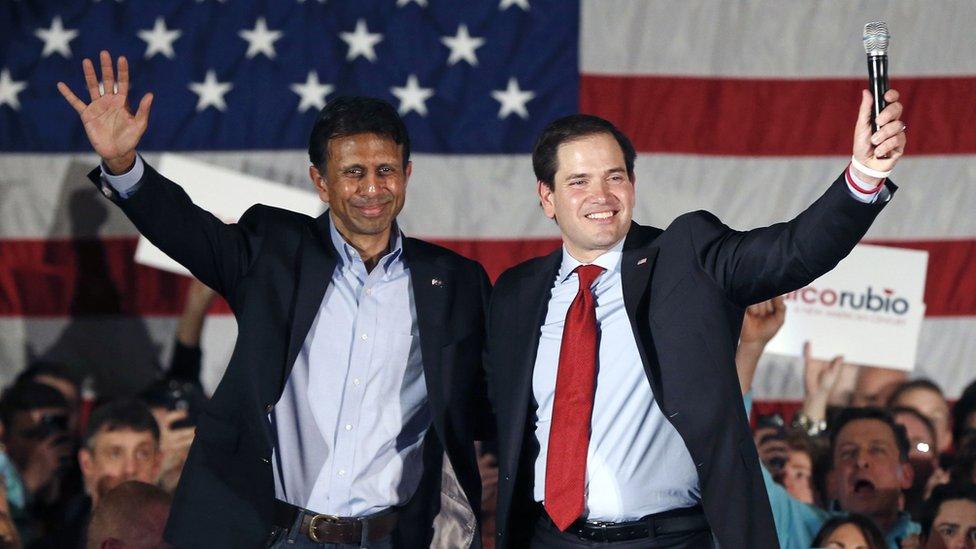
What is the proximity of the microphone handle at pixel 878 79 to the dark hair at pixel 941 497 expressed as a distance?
233 cm

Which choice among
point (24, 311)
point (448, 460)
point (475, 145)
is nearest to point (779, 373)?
point (475, 145)

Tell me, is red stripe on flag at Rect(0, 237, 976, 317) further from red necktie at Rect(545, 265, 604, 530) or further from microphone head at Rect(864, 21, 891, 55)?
microphone head at Rect(864, 21, 891, 55)

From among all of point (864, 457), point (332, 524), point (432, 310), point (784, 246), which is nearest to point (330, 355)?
point (432, 310)

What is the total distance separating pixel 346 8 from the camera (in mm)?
5375

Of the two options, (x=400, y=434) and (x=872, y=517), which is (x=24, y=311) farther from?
(x=872, y=517)

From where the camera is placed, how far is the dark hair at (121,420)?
4426 mm

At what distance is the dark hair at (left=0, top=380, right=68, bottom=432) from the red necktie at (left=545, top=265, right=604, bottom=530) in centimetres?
304

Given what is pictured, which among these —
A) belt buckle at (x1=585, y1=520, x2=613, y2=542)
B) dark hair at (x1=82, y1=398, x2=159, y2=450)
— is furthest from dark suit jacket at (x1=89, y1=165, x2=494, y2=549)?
dark hair at (x1=82, y1=398, x2=159, y2=450)

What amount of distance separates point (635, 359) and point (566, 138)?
1.72 feet

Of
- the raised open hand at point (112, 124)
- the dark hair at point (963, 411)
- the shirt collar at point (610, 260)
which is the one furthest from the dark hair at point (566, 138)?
the dark hair at point (963, 411)

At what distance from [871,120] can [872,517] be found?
255 centimetres

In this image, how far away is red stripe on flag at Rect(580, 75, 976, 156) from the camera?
17.9 ft

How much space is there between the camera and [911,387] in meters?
5.27

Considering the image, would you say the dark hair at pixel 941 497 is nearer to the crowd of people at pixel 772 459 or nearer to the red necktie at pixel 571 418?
the crowd of people at pixel 772 459
